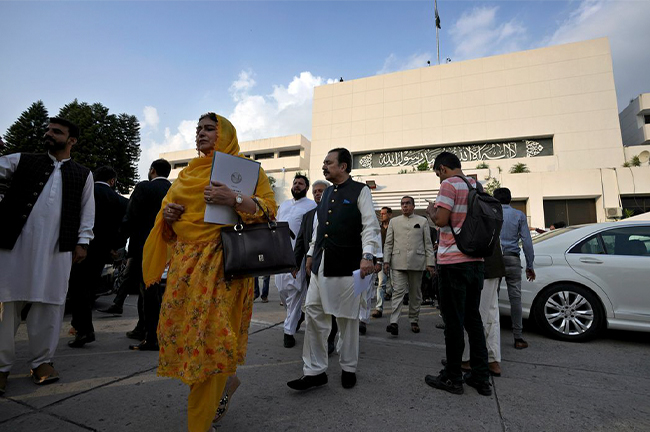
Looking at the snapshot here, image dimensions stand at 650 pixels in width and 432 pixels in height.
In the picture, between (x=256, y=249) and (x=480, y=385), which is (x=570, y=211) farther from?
(x=256, y=249)

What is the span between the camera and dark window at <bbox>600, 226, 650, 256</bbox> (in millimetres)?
4344

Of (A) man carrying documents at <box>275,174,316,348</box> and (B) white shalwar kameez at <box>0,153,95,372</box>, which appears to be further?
(A) man carrying documents at <box>275,174,316,348</box>

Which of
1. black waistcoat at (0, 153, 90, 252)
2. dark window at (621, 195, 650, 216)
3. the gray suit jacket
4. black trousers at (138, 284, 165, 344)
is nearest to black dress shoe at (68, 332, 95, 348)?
black trousers at (138, 284, 165, 344)

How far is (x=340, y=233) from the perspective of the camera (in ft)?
9.55

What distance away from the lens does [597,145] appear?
22.6 m

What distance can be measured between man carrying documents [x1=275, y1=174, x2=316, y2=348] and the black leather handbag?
6.06 ft

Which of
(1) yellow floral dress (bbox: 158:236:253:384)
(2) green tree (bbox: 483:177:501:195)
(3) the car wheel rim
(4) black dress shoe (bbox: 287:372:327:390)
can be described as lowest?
(4) black dress shoe (bbox: 287:372:327:390)

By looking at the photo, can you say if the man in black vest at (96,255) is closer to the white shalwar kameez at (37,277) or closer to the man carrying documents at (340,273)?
the white shalwar kameez at (37,277)

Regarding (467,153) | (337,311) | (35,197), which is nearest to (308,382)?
(337,311)

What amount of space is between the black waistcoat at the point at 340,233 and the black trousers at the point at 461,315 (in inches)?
31.3

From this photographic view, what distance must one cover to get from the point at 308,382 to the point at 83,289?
9.48ft

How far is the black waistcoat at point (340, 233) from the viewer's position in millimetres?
2857

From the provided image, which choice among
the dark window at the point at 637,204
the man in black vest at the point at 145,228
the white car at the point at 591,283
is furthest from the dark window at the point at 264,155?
the white car at the point at 591,283

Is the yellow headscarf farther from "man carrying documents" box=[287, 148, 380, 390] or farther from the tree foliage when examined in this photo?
the tree foliage
